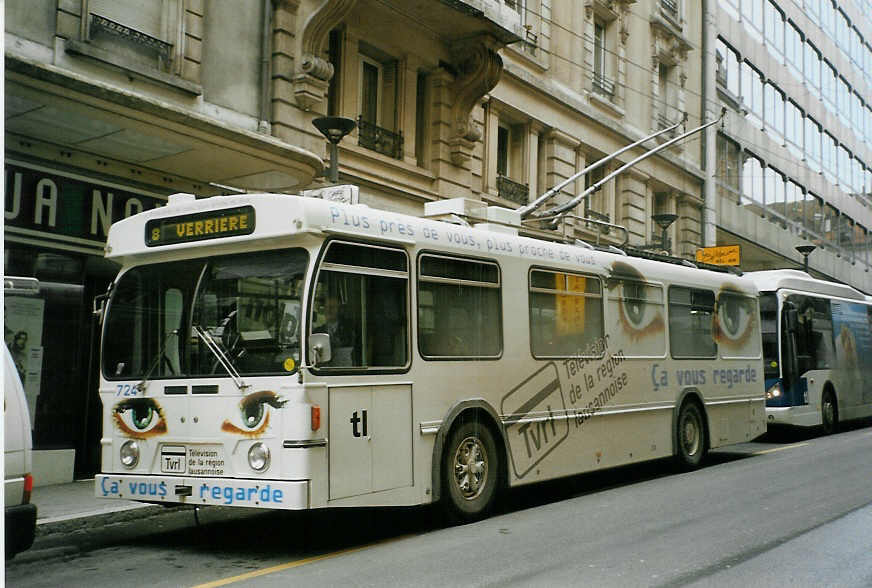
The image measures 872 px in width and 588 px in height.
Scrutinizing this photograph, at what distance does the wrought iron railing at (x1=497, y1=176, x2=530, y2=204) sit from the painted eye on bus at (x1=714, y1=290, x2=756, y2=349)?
7.36 m

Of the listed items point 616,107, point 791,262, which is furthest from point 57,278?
point 791,262

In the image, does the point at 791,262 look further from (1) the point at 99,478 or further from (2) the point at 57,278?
(1) the point at 99,478

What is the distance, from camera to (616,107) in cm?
2623

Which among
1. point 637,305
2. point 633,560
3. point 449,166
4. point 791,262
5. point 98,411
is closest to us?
point 633,560

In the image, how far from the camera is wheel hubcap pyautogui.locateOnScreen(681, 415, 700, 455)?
1334cm

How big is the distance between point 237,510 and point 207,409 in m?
2.98

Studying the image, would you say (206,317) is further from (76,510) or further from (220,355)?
(76,510)

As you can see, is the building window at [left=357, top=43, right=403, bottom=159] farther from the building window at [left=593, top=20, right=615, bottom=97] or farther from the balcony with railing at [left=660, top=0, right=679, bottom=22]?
the balcony with railing at [left=660, top=0, right=679, bottom=22]

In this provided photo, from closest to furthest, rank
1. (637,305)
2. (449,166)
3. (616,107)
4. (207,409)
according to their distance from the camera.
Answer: (207,409) < (637,305) < (449,166) < (616,107)

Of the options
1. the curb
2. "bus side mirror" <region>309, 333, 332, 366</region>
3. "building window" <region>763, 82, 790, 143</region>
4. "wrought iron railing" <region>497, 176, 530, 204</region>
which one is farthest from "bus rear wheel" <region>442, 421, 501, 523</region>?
"building window" <region>763, 82, 790, 143</region>

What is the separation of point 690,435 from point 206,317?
8027 millimetres

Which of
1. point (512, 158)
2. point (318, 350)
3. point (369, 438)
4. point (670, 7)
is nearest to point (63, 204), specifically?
point (318, 350)

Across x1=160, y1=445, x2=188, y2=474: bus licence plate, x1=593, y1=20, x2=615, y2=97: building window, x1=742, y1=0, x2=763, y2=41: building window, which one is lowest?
x1=160, y1=445, x2=188, y2=474: bus licence plate

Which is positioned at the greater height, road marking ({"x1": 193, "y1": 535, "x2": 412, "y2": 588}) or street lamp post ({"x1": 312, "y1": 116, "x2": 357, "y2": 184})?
street lamp post ({"x1": 312, "y1": 116, "x2": 357, "y2": 184})
